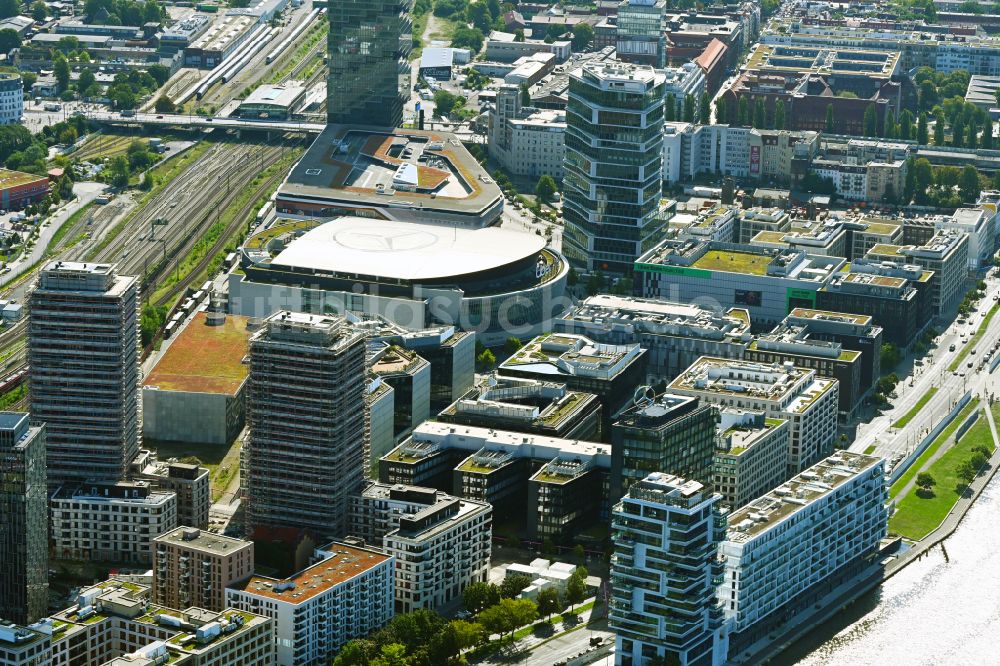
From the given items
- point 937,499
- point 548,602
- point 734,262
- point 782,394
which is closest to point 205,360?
point 782,394

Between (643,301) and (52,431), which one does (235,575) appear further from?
(643,301)

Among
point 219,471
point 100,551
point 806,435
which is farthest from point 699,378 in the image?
point 100,551

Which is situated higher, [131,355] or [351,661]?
[131,355]

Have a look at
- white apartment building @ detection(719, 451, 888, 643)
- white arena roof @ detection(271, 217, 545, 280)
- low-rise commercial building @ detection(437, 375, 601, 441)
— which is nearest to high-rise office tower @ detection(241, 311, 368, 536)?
low-rise commercial building @ detection(437, 375, 601, 441)

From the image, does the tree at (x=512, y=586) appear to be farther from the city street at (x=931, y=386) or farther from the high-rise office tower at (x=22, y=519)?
the city street at (x=931, y=386)

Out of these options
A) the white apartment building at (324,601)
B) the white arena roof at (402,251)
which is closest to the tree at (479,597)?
the white apartment building at (324,601)

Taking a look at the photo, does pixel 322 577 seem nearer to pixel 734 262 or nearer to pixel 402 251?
pixel 402 251

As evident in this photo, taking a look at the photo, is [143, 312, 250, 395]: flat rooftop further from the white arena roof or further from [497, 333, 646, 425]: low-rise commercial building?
[497, 333, 646, 425]: low-rise commercial building
